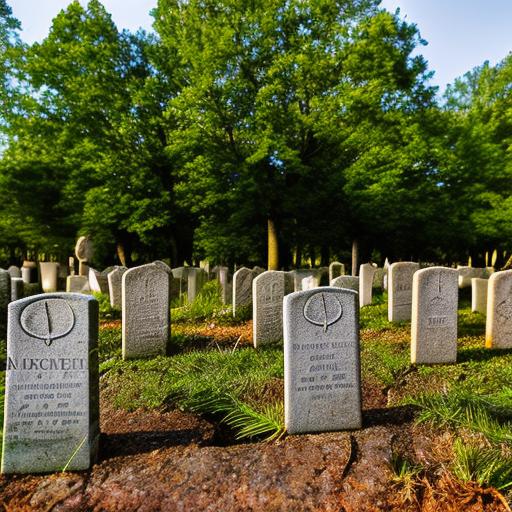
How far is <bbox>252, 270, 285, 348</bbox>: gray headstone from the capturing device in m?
7.67

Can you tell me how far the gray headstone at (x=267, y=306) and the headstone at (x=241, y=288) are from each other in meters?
2.74

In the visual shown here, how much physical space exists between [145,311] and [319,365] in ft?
13.0

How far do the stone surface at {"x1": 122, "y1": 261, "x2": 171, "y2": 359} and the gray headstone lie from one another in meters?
1.70

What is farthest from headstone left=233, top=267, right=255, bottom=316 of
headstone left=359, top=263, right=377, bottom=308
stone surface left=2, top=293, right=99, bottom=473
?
stone surface left=2, top=293, right=99, bottom=473

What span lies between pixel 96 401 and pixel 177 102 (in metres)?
14.3

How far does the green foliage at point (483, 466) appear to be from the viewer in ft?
9.68

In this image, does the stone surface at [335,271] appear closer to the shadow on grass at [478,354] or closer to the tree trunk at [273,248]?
the tree trunk at [273,248]

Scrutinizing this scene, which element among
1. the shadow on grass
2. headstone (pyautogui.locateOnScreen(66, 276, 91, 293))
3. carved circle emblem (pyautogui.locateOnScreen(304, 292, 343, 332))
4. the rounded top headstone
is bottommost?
the shadow on grass

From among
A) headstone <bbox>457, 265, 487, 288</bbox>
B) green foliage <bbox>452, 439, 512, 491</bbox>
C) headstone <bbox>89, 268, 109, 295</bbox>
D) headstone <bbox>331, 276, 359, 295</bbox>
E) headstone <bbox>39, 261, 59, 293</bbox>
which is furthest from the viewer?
headstone <bbox>39, 261, 59, 293</bbox>

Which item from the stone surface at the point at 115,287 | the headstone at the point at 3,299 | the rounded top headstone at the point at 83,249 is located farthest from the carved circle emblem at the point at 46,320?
the rounded top headstone at the point at 83,249

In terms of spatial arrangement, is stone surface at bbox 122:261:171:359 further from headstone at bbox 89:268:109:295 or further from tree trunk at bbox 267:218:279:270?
tree trunk at bbox 267:218:279:270

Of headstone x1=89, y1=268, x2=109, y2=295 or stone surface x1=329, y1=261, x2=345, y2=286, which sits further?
stone surface x1=329, y1=261, x2=345, y2=286

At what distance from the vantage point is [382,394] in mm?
4980

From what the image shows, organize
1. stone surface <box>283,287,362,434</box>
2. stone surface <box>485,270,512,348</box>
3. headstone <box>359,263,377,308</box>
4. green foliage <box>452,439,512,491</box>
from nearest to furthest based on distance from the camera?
green foliage <box>452,439,512,491</box>, stone surface <box>283,287,362,434</box>, stone surface <box>485,270,512,348</box>, headstone <box>359,263,377,308</box>
